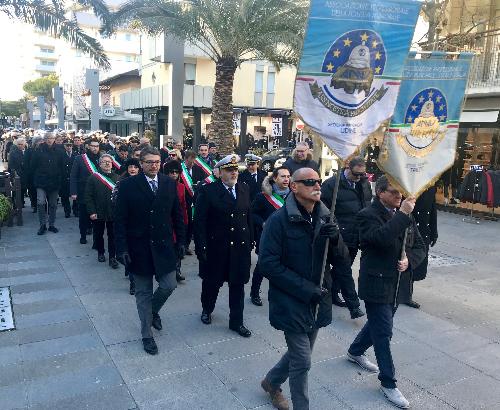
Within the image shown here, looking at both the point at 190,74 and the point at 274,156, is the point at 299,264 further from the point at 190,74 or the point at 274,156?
the point at 190,74

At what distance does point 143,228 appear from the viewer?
4.57m

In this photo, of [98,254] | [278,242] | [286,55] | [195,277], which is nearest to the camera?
[278,242]

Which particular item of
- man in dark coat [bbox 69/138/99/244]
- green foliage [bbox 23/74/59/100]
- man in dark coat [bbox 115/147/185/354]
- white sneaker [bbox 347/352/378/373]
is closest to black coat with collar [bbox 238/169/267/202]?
man in dark coat [bbox 115/147/185/354]

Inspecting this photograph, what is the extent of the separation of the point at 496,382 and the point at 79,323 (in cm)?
424

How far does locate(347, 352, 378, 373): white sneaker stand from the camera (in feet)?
14.4

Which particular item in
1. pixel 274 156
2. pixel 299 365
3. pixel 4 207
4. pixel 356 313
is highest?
pixel 299 365

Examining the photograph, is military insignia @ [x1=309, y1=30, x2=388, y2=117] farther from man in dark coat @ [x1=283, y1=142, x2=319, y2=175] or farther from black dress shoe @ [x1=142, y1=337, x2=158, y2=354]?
man in dark coat @ [x1=283, y1=142, x2=319, y2=175]

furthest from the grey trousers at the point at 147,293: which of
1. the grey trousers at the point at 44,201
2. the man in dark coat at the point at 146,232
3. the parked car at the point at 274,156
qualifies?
the parked car at the point at 274,156

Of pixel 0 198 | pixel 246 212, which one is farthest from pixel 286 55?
pixel 246 212

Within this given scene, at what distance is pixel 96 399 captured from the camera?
3.83m

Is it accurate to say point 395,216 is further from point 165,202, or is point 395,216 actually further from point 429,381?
point 165,202

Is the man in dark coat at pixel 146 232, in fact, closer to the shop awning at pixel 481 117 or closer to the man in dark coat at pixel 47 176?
the man in dark coat at pixel 47 176

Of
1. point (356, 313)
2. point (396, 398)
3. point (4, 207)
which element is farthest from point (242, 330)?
point (4, 207)

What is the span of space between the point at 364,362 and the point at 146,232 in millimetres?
2373
